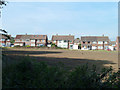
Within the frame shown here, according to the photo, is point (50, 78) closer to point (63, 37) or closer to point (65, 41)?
point (65, 41)

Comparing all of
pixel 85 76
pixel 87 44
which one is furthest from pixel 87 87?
pixel 87 44

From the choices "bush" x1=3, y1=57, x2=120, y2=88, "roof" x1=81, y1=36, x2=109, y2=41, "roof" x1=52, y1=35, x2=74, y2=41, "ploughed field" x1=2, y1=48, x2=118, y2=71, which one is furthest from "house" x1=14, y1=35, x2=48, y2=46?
"bush" x1=3, y1=57, x2=120, y2=88

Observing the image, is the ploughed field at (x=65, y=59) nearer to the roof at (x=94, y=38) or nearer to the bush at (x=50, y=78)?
the bush at (x=50, y=78)

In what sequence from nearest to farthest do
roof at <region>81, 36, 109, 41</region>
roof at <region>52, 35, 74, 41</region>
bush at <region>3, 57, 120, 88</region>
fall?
Answer: 1. bush at <region>3, 57, 120, 88</region>
2. roof at <region>81, 36, 109, 41</region>
3. roof at <region>52, 35, 74, 41</region>

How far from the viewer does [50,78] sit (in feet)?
9.16

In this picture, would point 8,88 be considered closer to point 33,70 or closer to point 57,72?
point 33,70

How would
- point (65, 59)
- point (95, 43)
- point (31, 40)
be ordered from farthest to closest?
point (31, 40)
point (95, 43)
point (65, 59)

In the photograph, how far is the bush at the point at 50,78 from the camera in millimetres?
2742

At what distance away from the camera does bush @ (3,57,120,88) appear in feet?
9.00

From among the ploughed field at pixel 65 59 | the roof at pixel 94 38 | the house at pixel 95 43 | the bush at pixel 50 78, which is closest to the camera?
the bush at pixel 50 78

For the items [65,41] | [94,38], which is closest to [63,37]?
[65,41]

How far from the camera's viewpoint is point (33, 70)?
116 inches

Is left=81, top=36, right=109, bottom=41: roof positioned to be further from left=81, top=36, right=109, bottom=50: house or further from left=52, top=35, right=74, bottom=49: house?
left=52, top=35, right=74, bottom=49: house

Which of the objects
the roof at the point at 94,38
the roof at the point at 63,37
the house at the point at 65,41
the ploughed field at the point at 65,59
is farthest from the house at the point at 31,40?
the ploughed field at the point at 65,59
